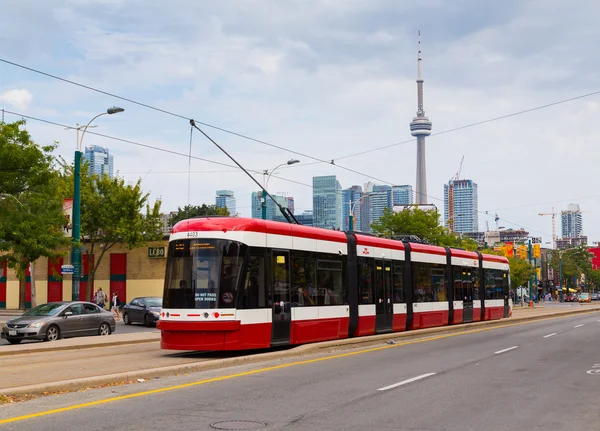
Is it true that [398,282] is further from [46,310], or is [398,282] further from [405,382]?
[405,382]

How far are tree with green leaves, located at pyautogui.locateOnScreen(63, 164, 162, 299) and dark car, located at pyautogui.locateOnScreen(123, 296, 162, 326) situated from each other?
17.0m

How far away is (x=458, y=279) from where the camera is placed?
3172cm

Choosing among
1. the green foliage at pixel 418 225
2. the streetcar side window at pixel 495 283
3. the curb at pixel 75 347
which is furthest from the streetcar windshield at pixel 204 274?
the green foliage at pixel 418 225

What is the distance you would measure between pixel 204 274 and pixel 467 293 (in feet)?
60.1

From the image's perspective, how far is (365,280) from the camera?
23359mm

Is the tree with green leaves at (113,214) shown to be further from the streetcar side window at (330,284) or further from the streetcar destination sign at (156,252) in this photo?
the streetcar side window at (330,284)

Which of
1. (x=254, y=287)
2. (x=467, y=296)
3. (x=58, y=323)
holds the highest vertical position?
(x=254, y=287)

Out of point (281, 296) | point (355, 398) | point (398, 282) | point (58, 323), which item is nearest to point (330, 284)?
point (281, 296)

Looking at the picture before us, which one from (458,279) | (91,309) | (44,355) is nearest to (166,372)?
(44,355)

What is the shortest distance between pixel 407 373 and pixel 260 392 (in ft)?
12.6

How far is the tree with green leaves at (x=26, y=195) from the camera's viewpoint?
33781 millimetres

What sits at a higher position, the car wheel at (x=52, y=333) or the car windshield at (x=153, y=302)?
the car windshield at (x=153, y=302)

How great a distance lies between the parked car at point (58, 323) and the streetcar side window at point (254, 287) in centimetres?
977

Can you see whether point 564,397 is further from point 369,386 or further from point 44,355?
point 44,355
